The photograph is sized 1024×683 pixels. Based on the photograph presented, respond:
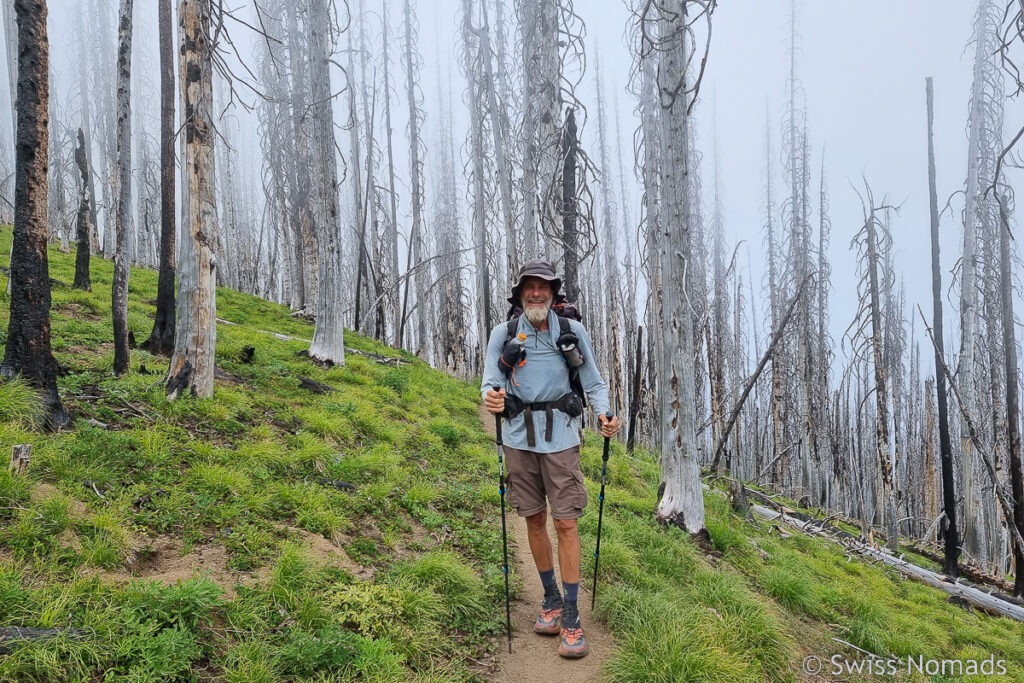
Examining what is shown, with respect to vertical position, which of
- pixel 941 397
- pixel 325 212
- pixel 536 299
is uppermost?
pixel 325 212

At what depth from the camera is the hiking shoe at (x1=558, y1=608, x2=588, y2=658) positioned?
315 cm

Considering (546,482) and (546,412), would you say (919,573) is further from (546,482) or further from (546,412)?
(546,412)

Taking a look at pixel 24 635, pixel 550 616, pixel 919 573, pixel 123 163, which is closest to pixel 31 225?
pixel 123 163

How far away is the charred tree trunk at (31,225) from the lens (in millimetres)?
3873

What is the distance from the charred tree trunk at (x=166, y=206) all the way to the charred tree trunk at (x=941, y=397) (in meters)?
12.5

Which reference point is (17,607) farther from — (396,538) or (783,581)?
(783,581)

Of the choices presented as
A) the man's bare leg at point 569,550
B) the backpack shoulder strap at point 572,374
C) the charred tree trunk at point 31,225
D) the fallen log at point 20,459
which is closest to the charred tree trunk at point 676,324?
the backpack shoulder strap at point 572,374

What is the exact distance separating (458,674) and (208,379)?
4.56m

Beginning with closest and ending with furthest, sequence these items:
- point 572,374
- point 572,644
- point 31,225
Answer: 1. point 572,644
2. point 572,374
3. point 31,225

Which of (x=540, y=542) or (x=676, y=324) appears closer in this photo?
(x=540, y=542)

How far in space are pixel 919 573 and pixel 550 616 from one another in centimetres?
950

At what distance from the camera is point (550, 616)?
346 cm

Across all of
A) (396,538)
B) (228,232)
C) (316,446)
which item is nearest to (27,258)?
(316,446)

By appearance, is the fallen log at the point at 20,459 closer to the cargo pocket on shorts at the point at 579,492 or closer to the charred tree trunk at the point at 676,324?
the cargo pocket on shorts at the point at 579,492
